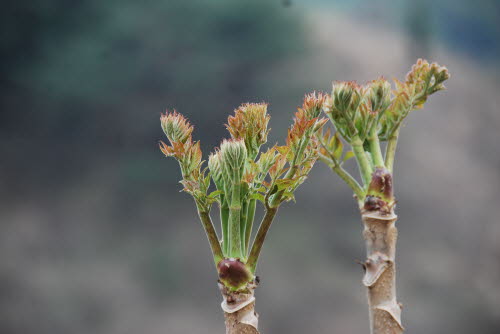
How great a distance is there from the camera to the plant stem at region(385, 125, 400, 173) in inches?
68.3

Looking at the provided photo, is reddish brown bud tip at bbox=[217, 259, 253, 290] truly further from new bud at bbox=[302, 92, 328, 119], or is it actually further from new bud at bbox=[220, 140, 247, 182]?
new bud at bbox=[302, 92, 328, 119]

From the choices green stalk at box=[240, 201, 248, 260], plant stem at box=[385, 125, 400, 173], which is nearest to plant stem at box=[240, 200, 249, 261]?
green stalk at box=[240, 201, 248, 260]

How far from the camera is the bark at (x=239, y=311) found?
133 cm

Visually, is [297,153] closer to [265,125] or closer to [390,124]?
[265,125]

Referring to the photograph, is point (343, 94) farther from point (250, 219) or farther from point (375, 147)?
point (250, 219)

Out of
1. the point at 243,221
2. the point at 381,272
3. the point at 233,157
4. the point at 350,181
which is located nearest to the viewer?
the point at 233,157

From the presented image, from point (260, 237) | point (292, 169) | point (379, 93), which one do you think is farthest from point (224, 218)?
point (379, 93)

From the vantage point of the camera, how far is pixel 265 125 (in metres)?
1.42

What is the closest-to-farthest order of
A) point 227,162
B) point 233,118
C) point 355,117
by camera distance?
1. point 227,162
2. point 233,118
3. point 355,117

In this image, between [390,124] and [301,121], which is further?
[390,124]

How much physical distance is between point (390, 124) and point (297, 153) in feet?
1.89

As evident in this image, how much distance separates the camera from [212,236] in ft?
4.54

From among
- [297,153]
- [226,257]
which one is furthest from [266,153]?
[226,257]

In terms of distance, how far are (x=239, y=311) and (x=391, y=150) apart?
782 mm
